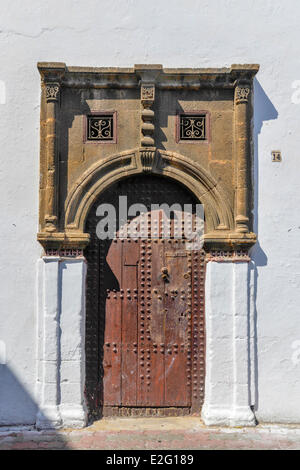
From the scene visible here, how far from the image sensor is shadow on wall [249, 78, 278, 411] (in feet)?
15.9

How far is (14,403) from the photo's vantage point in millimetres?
4844

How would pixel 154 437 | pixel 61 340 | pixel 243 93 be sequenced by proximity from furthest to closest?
pixel 243 93 < pixel 61 340 < pixel 154 437

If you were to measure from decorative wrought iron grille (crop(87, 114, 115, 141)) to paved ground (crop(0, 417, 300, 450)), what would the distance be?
278 cm

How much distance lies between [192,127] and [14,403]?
3.21 meters

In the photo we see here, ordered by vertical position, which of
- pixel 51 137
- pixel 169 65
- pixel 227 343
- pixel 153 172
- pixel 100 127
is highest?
pixel 169 65

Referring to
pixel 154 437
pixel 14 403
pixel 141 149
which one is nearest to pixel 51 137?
pixel 141 149

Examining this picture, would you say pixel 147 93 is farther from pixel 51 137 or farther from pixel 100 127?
pixel 51 137

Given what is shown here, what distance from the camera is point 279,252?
4.96 m

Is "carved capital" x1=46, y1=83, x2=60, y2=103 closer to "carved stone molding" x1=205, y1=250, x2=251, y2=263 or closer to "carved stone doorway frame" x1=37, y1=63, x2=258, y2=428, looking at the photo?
"carved stone doorway frame" x1=37, y1=63, x2=258, y2=428

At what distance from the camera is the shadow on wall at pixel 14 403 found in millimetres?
4824

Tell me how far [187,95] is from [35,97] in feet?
4.99

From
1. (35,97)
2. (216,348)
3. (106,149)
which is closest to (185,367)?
(216,348)

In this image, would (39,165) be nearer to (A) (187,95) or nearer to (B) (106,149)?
(B) (106,149)

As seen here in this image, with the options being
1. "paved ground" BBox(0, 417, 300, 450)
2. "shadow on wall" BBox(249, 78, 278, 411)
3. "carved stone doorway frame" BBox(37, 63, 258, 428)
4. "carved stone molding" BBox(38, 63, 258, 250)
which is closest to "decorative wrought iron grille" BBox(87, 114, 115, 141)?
"carved stone molding" BBox(38, 63, 258, 250)
